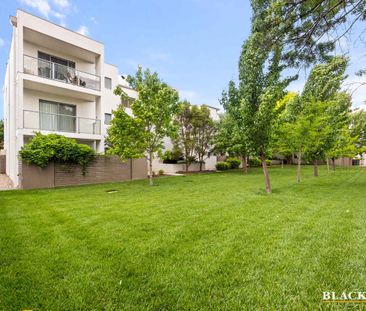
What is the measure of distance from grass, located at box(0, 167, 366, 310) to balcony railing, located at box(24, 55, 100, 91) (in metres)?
10.6

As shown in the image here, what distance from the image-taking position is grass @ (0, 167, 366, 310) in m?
2.38

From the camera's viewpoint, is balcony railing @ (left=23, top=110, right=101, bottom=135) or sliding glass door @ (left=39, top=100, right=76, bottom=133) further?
sliding glass door @ (left=39, top=100, right=76, bottom=133)

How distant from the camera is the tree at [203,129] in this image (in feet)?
70.4

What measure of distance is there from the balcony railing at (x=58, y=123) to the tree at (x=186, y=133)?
8.28 metres

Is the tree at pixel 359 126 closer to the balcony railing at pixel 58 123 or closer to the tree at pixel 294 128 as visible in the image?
the tree at pixel 294 128

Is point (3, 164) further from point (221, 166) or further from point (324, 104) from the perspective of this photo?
point (324, 104)

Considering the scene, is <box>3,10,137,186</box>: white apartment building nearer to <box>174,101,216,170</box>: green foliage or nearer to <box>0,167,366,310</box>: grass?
<box>174,101,216,170</box>: green foliage

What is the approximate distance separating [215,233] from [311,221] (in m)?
2.46

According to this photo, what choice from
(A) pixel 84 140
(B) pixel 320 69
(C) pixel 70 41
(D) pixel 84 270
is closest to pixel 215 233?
(D) pixel 84 270

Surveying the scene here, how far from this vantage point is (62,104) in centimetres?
1511

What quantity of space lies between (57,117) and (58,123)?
0.39 meters

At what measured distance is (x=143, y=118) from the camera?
11961 millimetres

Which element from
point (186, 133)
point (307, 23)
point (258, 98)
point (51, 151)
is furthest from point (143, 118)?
point (186, 133)

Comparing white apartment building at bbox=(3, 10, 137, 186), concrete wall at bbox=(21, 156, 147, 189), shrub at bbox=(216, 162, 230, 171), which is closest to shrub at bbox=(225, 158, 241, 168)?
shrub at bbox=(216, 162, 230, 171)
